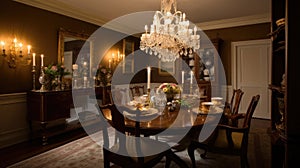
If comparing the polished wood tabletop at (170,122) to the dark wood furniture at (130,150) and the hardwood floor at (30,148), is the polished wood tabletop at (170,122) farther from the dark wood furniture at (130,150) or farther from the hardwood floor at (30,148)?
the hardwood floor at (30,148)

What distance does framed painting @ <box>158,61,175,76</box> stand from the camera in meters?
6.25

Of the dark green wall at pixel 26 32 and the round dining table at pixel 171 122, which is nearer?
the round dining table at pixel 171 122

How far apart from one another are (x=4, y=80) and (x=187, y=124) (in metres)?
2.97

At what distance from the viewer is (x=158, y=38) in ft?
10.2

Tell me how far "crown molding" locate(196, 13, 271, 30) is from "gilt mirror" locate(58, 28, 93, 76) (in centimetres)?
304

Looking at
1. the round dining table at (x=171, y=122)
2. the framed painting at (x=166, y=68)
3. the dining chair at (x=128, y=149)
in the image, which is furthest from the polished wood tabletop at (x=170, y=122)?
the framed painting at (x=166, y=68)

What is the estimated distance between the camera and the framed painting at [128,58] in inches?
225

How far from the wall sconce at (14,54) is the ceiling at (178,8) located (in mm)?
749

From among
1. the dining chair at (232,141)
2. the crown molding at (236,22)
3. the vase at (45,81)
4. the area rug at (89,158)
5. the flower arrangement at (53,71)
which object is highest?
the crown molding at (236,22)

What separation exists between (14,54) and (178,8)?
3117 mm

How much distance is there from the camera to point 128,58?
5.91 m

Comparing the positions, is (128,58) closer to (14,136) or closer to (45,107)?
(45,107)

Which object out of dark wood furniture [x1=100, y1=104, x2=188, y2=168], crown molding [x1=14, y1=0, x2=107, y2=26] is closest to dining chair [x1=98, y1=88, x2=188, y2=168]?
dark wood furniture [x1=100, y1=104, x2=188, y2=168]

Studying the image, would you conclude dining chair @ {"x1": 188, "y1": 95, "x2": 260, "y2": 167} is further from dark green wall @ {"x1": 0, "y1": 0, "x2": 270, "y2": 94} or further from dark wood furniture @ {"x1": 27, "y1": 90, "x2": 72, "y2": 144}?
dark green wall @ {"x1": 0, "y1": 0, "x2": 270, "y2": 94}
